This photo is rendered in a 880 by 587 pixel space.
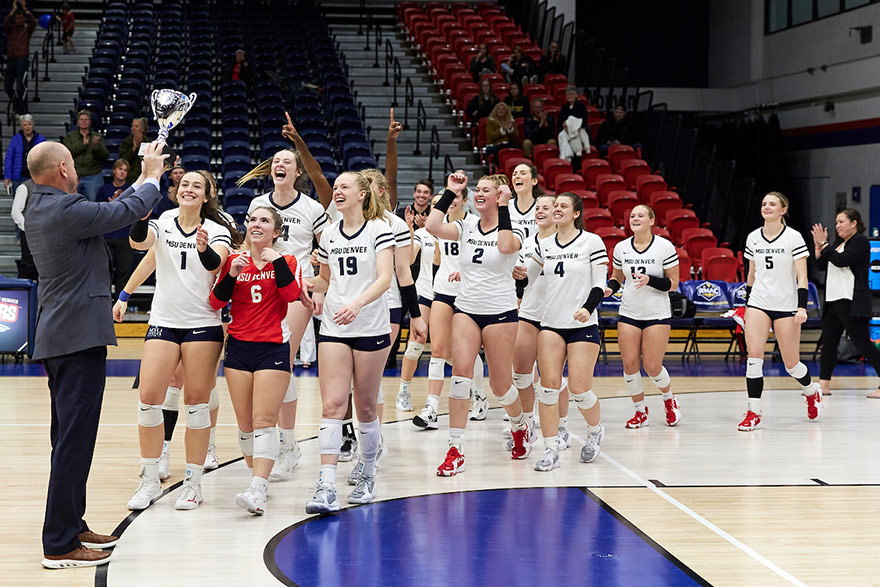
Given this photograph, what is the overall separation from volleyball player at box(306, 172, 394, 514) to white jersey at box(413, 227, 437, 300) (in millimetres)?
3372

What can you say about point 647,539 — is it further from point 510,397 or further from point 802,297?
point 802,297

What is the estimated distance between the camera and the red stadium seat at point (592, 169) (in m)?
16.0

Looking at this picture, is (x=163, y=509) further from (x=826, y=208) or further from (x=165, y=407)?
(x=826, y=208)

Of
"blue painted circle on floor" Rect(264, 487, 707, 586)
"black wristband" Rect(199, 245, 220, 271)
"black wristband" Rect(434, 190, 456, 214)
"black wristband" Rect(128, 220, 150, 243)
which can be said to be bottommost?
"blue painted circle on floor" Rect(264, 487, 707, 586)

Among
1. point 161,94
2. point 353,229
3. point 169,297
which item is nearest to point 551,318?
point 353,229

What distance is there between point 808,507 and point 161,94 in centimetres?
422

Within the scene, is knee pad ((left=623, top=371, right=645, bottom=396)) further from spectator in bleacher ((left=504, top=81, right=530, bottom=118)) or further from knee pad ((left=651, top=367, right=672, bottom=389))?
spectator in bleacher ((left=504, top=81, right=530, bottom=118))

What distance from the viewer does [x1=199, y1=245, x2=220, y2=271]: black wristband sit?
5.39 m

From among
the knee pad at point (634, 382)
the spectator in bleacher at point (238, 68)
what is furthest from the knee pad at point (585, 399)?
the spectator in bleacher at point (238, 68)

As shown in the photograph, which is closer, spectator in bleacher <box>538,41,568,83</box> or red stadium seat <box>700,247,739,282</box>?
red stadium seat <box>700,247,739,282</box>

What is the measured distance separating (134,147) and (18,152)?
1521mm

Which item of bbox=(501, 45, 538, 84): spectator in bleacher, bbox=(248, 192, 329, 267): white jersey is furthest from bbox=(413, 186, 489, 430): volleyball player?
bbox=(501, 45, 538, 84): spectator in bleacher

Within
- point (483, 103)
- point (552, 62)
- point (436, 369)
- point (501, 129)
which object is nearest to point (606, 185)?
point (501, 129)

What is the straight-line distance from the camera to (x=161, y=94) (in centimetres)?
488
